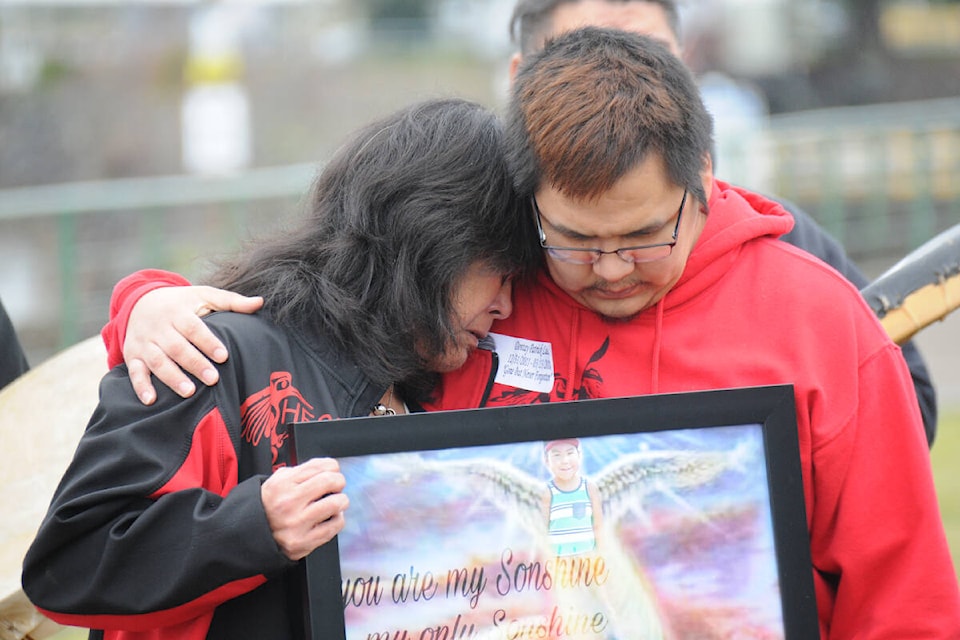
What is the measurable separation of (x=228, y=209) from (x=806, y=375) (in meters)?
7.41

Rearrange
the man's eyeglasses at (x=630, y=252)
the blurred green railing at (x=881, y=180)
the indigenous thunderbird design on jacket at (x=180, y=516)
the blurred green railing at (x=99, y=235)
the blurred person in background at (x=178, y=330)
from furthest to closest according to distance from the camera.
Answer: the blurred green railing at (x=881, y=180)
the blurred green railing at (x=99, y=235)
the man's eyeglasses at (x=630, y=252)
the blurred person in background at (x=178, y=330)
the indigenous thunderbird design on jacket at (x=180, y=516)

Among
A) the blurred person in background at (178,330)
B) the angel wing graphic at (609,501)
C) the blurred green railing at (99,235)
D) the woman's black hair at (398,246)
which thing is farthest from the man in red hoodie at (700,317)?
the blurred green railing at (99,235)

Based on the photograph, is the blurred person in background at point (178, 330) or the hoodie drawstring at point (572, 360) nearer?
the blurred person in background at point (178, 330)

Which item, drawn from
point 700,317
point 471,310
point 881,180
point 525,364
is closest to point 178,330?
point 471,310

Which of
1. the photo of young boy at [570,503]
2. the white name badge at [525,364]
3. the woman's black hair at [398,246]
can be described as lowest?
the photo of young boy at [570,503]

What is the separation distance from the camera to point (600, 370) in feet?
8.14

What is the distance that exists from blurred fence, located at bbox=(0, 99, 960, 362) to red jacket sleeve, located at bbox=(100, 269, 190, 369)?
184 inches

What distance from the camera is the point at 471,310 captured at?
8.08 ft

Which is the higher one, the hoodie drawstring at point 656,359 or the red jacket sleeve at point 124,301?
the red jacket sleeve at point 124,301

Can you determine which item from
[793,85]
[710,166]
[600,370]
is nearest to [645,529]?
[600,370]

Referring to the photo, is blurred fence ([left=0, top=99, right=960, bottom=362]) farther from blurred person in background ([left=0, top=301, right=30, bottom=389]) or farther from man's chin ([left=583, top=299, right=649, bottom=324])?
man's chin ([left=583, top=299, right=649, bottom=324])

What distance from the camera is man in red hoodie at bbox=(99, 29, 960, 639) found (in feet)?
7.37

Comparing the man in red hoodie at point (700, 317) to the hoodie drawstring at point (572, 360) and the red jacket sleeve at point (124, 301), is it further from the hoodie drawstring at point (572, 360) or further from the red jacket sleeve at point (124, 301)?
the red jacket sleeve at point (124, 301)

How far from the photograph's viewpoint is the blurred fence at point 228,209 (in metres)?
8.55
